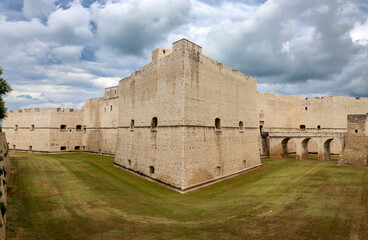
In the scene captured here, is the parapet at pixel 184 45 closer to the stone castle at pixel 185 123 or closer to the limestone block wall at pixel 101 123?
the stone castle at pixel 185 123

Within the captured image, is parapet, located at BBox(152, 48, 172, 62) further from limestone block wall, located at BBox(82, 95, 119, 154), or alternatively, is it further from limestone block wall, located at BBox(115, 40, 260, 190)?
limestone block wall, located at BBox(82, 95, 119, 154)

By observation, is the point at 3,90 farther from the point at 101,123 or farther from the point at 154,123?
the point at 101,123

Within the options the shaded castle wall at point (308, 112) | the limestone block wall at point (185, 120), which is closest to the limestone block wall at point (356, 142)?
the limestone block wall at point (185, 120)

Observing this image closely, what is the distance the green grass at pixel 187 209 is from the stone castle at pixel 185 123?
102 inches

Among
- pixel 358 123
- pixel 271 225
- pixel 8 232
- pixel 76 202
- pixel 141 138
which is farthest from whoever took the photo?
pixel 358 123

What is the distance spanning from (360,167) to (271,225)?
19130mm

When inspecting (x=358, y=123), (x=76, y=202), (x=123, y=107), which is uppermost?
(x=123, y=107)

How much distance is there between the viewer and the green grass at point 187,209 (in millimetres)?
9406

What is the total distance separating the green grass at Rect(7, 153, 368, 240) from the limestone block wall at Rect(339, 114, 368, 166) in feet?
15.6

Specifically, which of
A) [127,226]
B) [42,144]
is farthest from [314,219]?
[42,144]

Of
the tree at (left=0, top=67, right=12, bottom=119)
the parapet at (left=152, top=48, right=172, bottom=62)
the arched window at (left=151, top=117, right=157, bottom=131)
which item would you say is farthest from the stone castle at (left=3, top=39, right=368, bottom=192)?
the tree at (left=0, top=67, right=12, bottom=119)

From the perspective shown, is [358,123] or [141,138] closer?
[141,138]

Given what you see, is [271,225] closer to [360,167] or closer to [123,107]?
[360,167]

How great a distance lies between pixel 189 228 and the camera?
10.1 m
